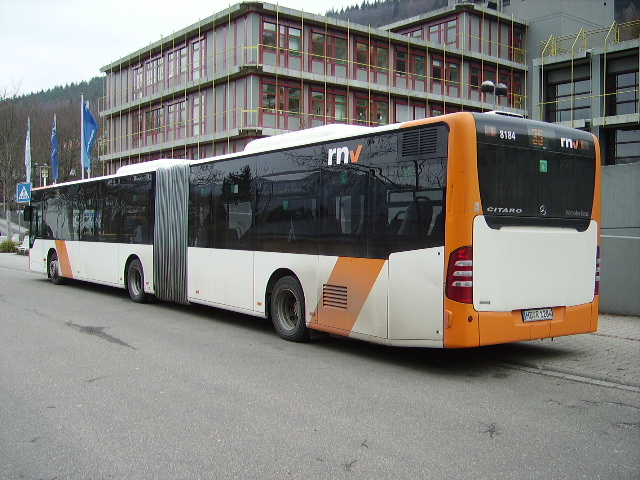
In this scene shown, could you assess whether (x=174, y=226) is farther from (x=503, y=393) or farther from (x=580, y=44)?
(x=580, y=44)

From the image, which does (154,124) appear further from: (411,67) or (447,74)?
(447,74)

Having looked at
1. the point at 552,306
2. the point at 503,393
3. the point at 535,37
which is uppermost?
the point at 535,37

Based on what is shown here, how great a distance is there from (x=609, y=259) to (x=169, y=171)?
8705 mm

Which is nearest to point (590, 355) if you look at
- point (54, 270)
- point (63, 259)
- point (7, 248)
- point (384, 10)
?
point (63, 259)

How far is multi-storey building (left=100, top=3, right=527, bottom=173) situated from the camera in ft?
127

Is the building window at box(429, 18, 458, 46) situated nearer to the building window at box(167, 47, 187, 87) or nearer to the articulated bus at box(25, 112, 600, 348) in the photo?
the building window at box(167, 47, 187, 87)

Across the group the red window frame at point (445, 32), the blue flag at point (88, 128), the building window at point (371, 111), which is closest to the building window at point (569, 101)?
the building window at point (371, 111)

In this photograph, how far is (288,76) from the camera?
129 ft

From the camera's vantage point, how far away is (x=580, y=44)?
41.7 m

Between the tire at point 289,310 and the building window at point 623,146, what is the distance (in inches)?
1127

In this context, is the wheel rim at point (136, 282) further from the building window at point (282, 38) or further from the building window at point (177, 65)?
the building window at point (177, 65)

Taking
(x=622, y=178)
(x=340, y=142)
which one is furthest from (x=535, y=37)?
(x=340, y=142)

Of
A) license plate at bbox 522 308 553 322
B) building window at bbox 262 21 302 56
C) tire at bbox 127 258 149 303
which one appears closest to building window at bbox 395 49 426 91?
building window at bbox 262 21 302 56

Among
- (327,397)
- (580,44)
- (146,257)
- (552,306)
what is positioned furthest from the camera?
(580,44)
